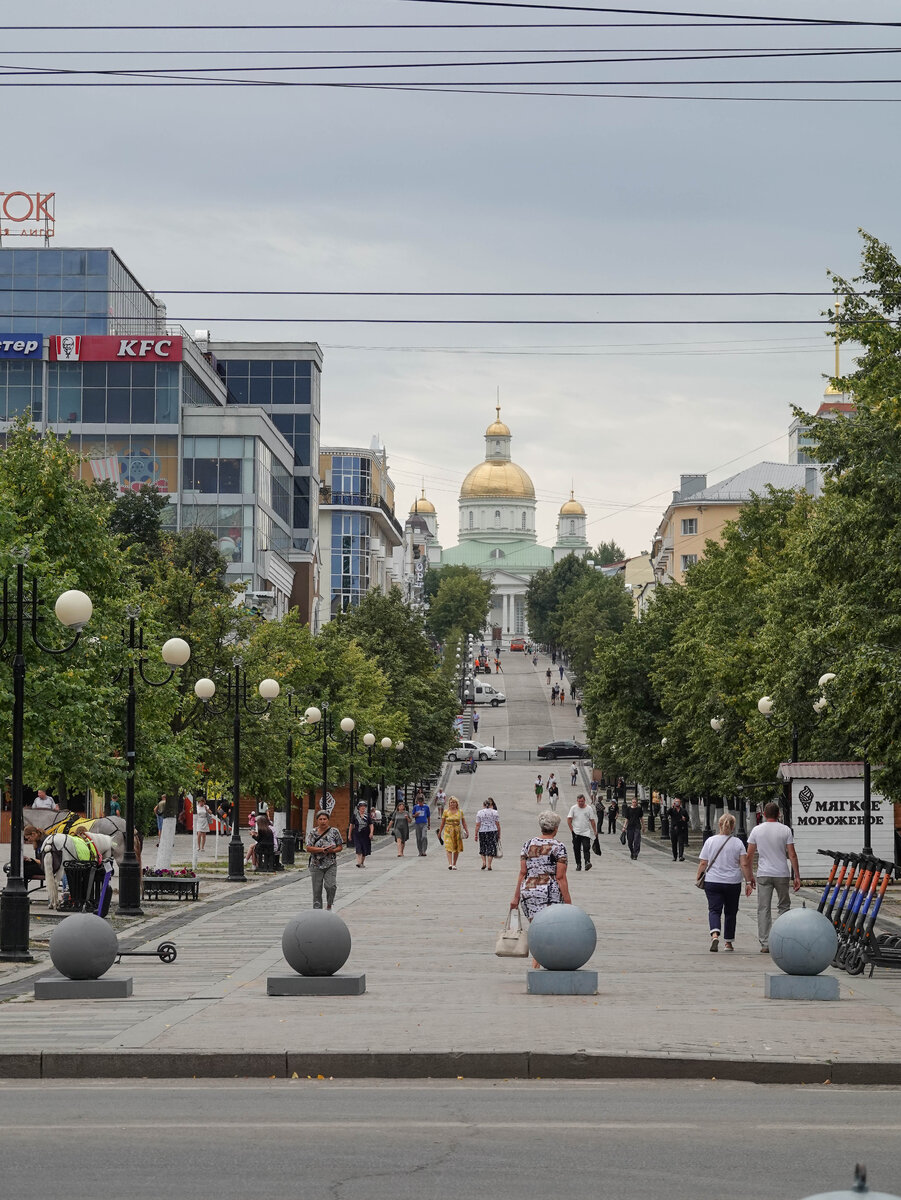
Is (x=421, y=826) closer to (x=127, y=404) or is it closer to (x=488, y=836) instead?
(x=488, y=836)

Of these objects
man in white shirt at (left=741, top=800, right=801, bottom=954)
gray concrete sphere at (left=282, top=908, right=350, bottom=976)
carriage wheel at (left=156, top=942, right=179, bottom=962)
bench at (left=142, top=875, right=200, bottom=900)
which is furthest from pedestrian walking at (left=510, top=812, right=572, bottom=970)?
bench at (left=142, top=875, right=200, bottom=900)

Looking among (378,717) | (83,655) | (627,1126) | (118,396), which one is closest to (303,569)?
(118,396)

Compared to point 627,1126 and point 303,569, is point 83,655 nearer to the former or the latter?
point 627,1126

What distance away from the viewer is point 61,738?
26.3m

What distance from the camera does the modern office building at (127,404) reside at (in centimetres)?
8806

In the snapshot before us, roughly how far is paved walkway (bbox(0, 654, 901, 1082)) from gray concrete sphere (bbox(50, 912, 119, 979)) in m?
0.41

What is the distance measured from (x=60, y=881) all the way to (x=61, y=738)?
2.23 meters

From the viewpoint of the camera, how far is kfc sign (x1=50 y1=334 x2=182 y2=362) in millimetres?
87938

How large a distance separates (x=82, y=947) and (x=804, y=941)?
20.6 feet

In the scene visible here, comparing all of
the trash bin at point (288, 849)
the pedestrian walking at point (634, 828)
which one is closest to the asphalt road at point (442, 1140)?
the trash bin at point (288, 849)

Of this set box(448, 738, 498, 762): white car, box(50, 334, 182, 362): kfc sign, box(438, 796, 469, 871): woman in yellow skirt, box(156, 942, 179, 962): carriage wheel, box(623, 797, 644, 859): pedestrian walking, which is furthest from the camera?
box(448, 738, 498, 762): white car

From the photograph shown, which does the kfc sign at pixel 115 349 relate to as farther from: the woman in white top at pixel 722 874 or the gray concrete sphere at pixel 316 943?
the gray concrete sphere at pixel 316 943

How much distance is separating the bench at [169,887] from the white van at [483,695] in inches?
5088

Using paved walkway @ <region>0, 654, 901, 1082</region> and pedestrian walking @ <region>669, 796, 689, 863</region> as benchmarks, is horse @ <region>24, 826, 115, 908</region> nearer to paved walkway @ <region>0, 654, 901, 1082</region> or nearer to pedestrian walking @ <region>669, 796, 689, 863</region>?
paved walkway @ <region>0, 654, 901, 1082</region>
